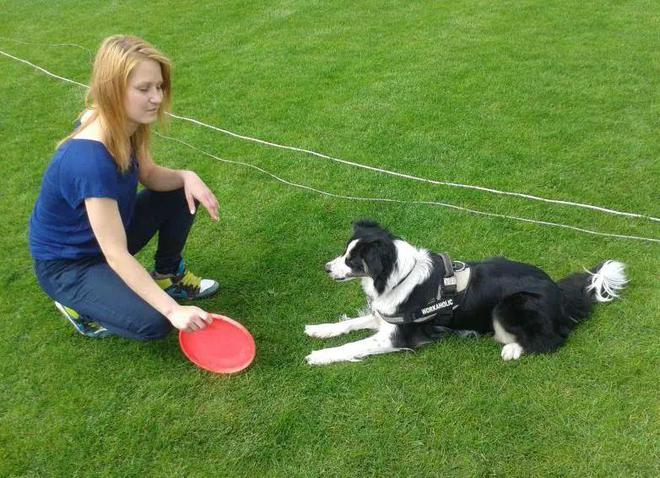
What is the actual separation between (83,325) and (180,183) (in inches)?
39.4

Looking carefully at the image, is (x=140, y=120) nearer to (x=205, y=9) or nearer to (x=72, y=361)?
(x=72, y=361)

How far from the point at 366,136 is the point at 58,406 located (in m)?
3.49

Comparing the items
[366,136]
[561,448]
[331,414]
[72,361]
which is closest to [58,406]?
[72,361]

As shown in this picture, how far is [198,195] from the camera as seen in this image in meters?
3.10

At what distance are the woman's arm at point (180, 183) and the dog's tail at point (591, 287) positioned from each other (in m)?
2.09

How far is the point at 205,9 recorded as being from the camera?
898cm

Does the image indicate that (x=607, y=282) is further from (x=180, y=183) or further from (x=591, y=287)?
(x=180, y=183)

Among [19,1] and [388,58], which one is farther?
[19,1]

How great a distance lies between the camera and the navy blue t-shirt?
8.19 ft

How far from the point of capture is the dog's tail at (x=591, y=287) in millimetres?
3098

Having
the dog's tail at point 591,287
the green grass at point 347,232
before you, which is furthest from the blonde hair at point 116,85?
the dog's tail at point 591,287

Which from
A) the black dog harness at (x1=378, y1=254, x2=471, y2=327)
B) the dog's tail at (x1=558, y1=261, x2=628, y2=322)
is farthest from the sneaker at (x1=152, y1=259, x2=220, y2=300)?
the dog's tail at (x1=558, y1=261, x2=628, y2=322)

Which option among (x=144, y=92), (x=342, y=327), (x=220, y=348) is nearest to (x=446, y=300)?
(x=342, y=327)

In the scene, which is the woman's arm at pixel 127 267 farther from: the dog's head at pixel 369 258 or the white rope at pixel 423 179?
the white rope at pixel 423 179
